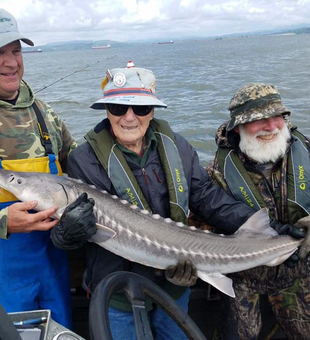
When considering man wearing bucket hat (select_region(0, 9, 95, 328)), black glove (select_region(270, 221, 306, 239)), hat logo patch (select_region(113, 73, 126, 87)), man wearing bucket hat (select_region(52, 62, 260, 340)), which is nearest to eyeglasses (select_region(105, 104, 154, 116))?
man wearing bucket hat (select_region(52, 62, 260, 340))

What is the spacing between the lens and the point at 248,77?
74.7 ft

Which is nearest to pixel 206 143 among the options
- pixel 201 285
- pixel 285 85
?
pixel 201 285

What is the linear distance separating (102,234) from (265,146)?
1.36 m

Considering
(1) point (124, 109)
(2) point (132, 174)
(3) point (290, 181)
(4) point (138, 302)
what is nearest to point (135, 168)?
(2) point (132, 174)

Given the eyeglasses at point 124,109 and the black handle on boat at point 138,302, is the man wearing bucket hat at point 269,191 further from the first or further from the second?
the black handle on boat at point 138,302

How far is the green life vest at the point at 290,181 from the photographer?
2854 mm

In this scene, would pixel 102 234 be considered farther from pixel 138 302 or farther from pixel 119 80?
pixel 119 80

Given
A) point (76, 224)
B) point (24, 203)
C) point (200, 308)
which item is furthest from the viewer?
point (200, 308)

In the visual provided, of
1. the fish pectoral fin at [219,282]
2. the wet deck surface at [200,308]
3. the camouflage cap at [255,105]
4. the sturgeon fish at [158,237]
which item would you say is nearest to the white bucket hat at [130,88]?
the sturgeon fish at [158,237]

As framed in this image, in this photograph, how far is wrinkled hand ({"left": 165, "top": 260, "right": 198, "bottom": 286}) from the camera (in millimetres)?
2518

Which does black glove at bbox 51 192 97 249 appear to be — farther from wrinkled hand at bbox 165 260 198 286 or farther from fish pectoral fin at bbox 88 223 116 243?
wrinkled hand at bbox 165 260 198 286

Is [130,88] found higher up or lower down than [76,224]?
higher up

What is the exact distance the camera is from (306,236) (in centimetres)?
274

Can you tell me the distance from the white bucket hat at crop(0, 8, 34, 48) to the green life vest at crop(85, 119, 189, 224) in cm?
74
